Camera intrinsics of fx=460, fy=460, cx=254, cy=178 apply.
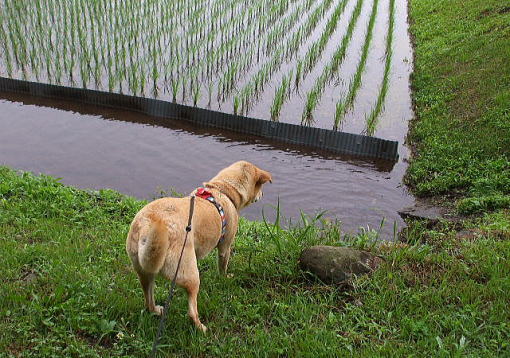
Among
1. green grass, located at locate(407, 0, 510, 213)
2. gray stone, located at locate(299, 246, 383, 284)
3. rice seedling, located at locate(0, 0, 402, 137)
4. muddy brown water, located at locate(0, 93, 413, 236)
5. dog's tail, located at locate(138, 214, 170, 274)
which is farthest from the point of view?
rice seedling, located at locate(0, 0, 402, 137)

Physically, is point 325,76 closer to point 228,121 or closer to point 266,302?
point 228,121

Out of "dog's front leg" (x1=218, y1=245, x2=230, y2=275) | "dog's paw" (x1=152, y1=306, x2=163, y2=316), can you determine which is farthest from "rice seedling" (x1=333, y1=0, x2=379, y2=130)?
"dog's paw" (x1=152, y1=306, x2=163, y2=316)

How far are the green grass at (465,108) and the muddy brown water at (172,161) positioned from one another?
0.77 meters

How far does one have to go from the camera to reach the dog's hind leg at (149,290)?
3.24 meters

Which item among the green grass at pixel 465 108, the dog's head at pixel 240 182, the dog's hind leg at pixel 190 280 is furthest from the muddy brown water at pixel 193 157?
the dog's hind leg at pixel 190 280

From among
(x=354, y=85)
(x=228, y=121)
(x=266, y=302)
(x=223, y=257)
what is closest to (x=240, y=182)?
(x=223, y=257)

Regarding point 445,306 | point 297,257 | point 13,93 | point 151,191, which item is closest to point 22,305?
point 297,257

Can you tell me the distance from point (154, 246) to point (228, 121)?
7.25 metres

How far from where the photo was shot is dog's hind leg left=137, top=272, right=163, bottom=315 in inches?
128

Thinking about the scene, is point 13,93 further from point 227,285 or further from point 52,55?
point 227,285

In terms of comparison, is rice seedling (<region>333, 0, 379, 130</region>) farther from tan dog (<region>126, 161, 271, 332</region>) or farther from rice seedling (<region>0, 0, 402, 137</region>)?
tan dog (<region>126, 161, 271, 332</region>)

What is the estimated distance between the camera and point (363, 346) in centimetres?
319

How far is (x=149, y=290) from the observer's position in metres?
3.38

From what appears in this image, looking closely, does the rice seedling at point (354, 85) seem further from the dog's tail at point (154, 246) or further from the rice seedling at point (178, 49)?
the dog's tail at point (154, 246)
